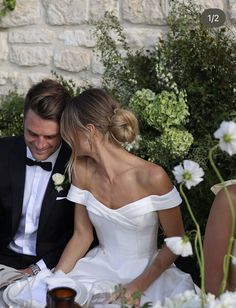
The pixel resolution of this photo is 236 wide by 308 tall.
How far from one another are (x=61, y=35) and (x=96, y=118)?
7.20ft

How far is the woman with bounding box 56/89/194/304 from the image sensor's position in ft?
8.30

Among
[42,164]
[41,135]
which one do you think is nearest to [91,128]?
[41,135]

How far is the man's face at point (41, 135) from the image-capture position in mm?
2676

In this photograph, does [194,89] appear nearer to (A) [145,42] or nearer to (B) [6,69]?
(A) [145,42]

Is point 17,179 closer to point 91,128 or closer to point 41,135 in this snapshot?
point 41,135

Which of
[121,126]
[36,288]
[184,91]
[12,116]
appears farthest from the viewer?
[12,116]

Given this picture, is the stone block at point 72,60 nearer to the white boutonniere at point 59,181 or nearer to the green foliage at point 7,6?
the green foliage at point 7,6

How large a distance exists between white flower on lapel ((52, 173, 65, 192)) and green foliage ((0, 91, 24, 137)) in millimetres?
1449

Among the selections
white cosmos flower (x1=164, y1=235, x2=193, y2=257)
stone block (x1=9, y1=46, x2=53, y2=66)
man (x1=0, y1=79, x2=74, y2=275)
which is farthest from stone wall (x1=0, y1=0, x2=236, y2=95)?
white cosmos flower (x1=164, y1=235, x2=193, y2=257)

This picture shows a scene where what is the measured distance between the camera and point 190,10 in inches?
146

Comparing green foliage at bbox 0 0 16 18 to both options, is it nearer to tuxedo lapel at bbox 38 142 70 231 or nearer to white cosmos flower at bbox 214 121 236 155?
tuxedo lapel at bbox 38 142 70 231

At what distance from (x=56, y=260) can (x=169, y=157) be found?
0.92 metres

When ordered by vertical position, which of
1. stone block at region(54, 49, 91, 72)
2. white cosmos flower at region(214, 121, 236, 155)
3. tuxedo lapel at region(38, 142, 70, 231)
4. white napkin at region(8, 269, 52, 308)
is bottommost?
white napkin at region(8, 269, 52, 308)

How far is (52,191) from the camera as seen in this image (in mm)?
2840
